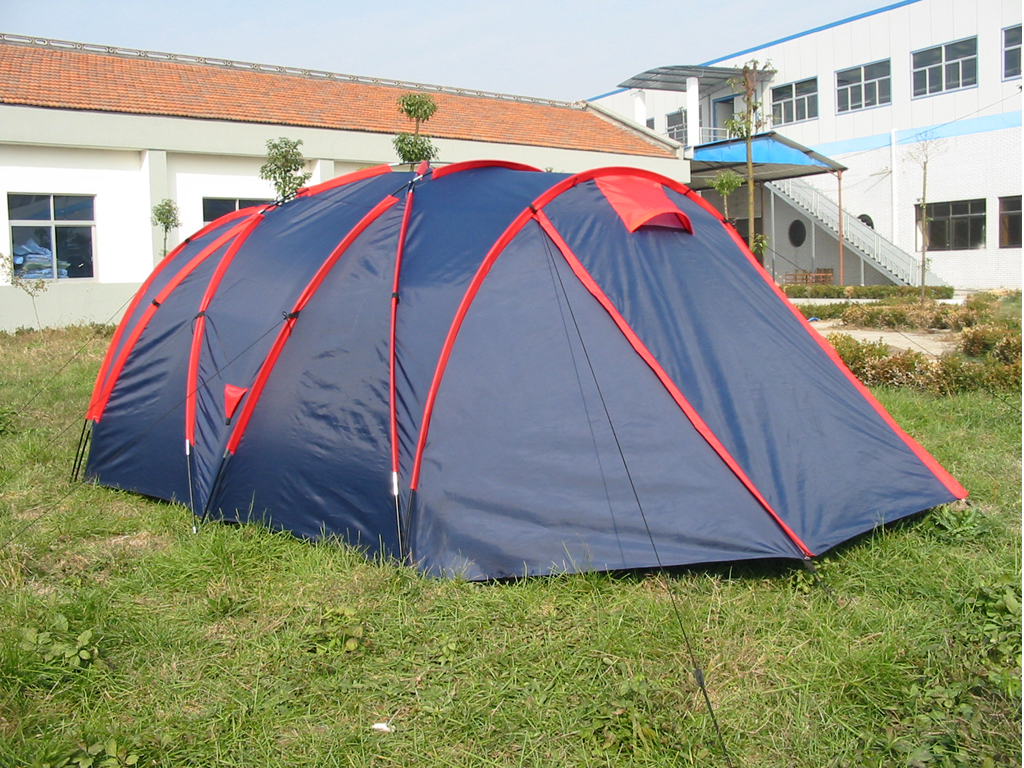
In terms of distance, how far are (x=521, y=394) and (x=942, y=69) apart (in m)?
25.7

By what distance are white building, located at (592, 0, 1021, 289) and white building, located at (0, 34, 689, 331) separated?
435 inches

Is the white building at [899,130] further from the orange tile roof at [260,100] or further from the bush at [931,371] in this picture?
the bush at [931,371]

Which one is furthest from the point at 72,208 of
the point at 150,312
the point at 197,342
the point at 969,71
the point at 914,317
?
the point at 969,71

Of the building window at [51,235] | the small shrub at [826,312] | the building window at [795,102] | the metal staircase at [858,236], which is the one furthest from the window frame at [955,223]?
the building window at [51,235]

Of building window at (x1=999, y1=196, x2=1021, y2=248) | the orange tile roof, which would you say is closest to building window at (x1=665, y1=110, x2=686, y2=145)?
the orange tile roof

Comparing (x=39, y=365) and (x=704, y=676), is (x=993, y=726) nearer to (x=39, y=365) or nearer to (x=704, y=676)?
(x=704, y=676)

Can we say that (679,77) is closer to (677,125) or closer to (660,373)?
(677,125)

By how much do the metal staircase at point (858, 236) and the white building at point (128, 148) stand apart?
11498 millimetres

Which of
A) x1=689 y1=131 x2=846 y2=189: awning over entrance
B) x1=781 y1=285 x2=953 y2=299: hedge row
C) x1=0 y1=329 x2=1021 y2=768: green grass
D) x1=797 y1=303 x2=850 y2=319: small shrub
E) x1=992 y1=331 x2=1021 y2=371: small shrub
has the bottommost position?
x1=0 y1=329 x2=1021 y2=768: green grass

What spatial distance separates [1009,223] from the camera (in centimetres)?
2339

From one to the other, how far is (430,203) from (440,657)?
7.99ft

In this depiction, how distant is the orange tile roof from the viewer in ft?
54.8

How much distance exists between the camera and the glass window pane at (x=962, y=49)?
939 inches

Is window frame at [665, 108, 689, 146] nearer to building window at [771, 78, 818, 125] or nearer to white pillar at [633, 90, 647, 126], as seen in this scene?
white pillar at [633, 90, 647, 126]
